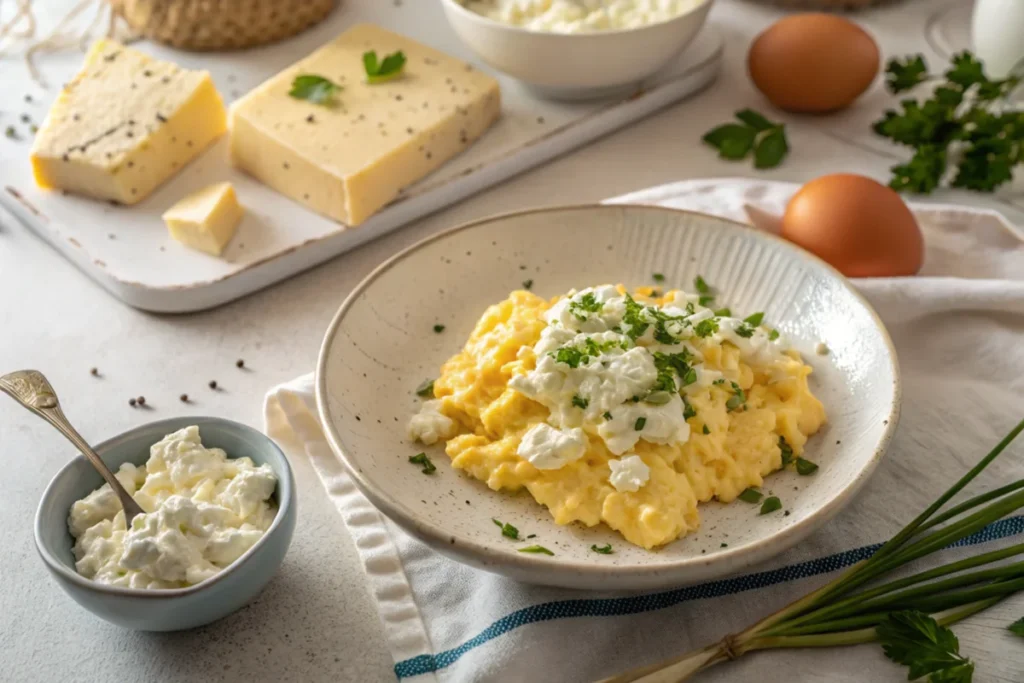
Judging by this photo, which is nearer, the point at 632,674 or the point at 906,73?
the point at 632,674

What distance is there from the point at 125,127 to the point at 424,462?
5.05ft

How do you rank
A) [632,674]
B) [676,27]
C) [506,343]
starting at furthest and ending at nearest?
[676,27] → [506,343] → [632,674]

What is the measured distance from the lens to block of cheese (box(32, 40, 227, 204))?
273cm

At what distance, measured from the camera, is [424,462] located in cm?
187

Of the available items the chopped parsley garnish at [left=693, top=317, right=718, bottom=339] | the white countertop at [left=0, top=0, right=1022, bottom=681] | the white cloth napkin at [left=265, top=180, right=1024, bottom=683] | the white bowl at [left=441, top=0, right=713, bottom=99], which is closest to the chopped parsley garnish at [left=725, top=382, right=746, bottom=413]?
the chopped parsley garnish at [left=693, top=317, right=718, bottom=339]

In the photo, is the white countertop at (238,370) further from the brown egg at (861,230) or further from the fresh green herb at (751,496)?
the fresh green herb at (751,496)

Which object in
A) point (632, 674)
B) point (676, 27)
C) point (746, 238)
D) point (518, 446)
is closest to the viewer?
point (632, 674)

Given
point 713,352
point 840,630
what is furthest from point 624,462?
point 840,630

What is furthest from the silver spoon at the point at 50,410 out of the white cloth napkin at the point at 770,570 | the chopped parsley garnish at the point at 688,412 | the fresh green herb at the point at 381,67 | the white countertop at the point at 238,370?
the fresh green herb at the point at 381,67

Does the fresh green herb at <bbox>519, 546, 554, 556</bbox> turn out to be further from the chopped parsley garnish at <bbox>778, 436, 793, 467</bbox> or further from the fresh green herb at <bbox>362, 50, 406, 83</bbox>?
the fresh green herb at <bbox>362, 50, 406, 83</bbox>

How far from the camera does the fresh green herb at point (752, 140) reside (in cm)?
298

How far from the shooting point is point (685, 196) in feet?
8.64

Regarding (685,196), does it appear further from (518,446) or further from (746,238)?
(518,446)

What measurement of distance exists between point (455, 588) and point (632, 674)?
38 cm
